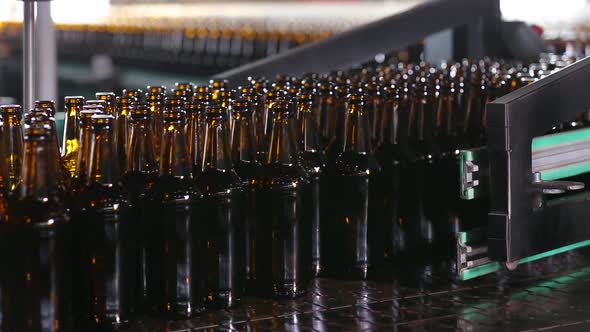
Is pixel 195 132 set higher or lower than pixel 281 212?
higher

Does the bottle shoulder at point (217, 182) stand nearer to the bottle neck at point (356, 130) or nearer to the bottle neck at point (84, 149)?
the bottle neck at point (84, 149)

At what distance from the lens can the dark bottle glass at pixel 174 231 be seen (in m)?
1.52

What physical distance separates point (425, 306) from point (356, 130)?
333mm

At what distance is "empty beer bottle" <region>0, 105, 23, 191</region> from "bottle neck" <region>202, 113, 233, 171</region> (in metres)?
0.29

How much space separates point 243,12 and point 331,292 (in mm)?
7942

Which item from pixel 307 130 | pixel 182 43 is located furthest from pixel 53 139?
pixel 182 43

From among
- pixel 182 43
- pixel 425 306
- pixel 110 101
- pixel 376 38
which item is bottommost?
pixel 425 306

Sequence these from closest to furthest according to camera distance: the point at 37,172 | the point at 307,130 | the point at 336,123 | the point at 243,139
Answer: the point at 37,172 → the point at 243,139 → the point at 307,130 → the point at 336,123

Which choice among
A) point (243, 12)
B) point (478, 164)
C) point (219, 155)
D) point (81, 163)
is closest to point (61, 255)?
point (81, 163)

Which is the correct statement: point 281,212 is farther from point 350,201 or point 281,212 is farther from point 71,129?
point 71,129

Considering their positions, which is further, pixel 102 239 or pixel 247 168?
pixel 247 168

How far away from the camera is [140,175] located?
1577 mm

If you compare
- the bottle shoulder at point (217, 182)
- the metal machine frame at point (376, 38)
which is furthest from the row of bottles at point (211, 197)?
the metal machine frame at point (376, 38)

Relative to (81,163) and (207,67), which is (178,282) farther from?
(207,67)
